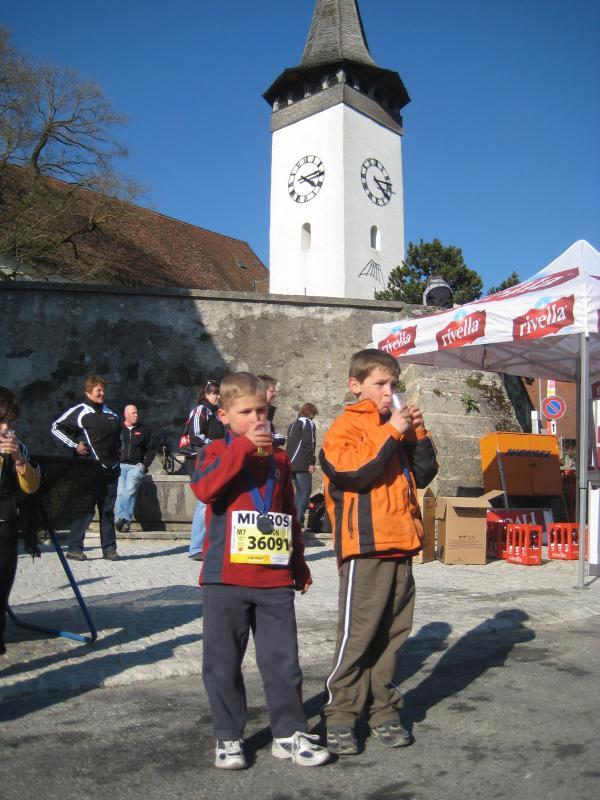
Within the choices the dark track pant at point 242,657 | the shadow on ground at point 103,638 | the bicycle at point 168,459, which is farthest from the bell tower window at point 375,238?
the dark track pant at point 242,657

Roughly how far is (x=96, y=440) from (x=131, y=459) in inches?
46.5

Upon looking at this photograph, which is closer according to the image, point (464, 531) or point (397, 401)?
point (397, 401)

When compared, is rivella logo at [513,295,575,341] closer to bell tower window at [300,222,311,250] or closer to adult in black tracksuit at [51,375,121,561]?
adult in black tracksuit at [51,375,121,561]

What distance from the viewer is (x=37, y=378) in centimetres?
1333

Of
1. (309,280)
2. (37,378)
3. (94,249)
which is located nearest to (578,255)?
(37,378)

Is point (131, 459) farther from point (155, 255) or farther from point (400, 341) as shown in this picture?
point (155, 255)

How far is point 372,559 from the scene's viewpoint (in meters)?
3.31

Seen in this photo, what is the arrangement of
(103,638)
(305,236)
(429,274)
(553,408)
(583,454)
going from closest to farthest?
(103,638) < (583,454) < (553,408) < (429,274) < (305,236)

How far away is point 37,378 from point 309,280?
36.5 metres

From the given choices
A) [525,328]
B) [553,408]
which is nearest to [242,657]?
[525,328]

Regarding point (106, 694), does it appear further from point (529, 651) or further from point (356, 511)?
point (529, 651)

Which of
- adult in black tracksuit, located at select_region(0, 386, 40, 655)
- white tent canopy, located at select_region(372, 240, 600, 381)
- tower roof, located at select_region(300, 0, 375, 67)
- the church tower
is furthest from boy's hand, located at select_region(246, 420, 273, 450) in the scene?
tower roof, located at select_region(300, 0, 375, 67)

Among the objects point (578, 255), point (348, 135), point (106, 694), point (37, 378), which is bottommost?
point (106, 694)

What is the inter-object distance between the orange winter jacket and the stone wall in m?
9.01
